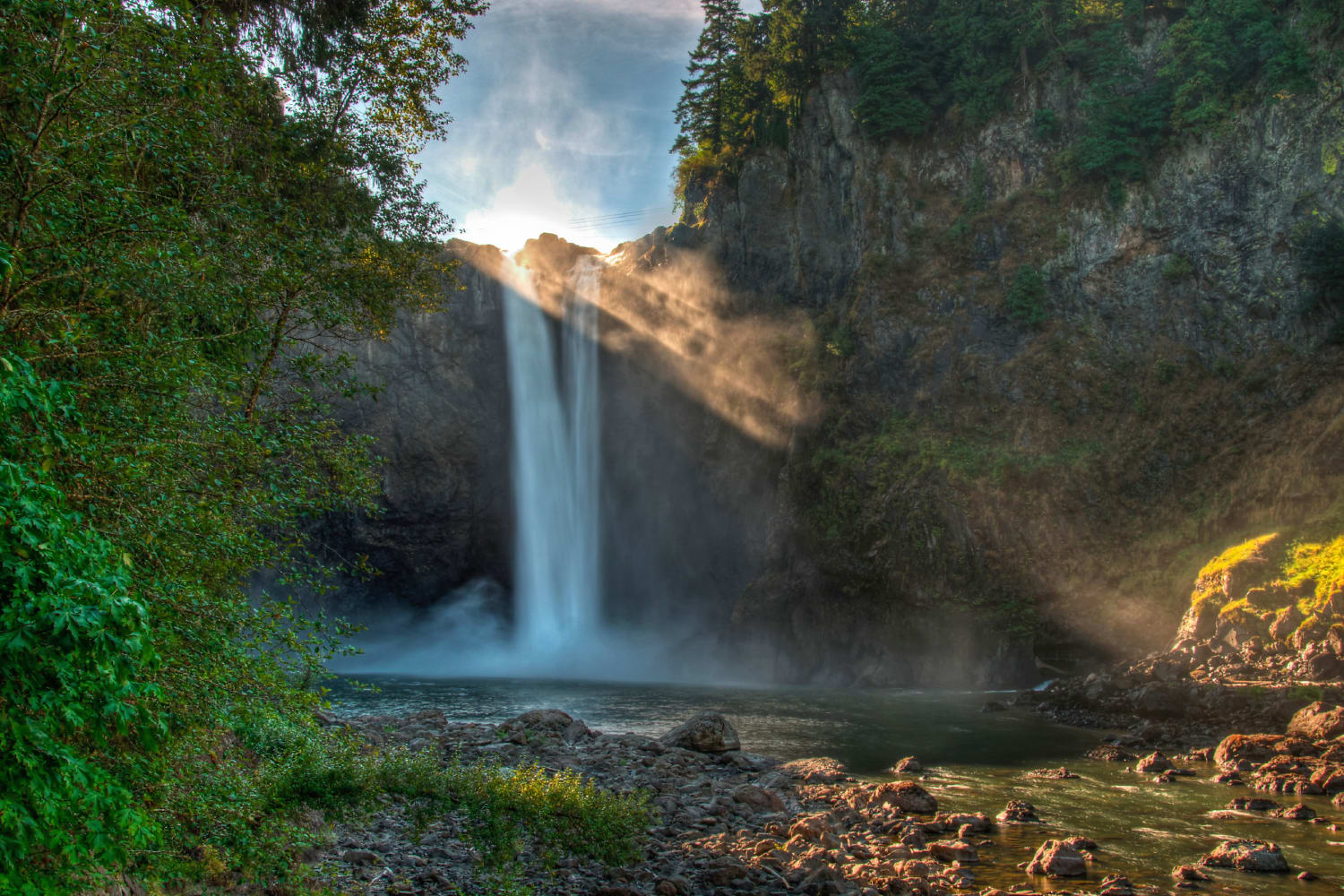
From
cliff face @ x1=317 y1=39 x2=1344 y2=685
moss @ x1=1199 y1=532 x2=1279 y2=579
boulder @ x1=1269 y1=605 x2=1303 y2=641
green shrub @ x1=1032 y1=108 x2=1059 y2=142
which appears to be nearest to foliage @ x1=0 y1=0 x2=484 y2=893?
boulder @ x1=1269 y1=605 x2=1303 y2=641

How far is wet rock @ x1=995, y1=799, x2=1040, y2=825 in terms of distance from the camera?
12180 millimetres

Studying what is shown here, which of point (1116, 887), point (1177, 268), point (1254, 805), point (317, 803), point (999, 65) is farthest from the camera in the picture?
point (999, 65)

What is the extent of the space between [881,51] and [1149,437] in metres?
23.7

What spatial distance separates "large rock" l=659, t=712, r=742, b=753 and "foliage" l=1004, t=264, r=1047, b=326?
25.2m

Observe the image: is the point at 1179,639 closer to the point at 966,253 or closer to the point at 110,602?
the point at 966,253

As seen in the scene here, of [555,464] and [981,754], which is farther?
[555,464]

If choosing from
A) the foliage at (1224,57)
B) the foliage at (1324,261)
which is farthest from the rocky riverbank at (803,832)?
the foliage at (1224,57)

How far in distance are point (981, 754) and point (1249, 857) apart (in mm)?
8416

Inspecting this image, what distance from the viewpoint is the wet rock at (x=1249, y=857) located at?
9695 millimetres

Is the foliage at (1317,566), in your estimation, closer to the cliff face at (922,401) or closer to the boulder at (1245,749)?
the cliff face at (922,401)

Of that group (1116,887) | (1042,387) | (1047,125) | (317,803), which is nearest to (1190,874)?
(1116,887)

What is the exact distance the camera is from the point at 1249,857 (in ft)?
32.2

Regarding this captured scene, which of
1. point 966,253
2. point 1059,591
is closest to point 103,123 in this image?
point 1059,591

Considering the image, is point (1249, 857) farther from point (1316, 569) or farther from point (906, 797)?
point (1316, 569)
